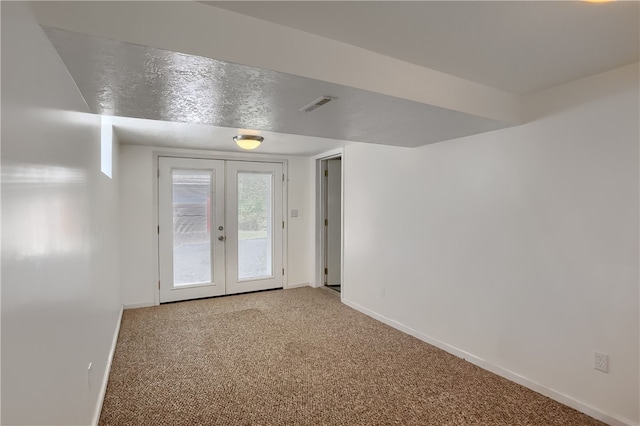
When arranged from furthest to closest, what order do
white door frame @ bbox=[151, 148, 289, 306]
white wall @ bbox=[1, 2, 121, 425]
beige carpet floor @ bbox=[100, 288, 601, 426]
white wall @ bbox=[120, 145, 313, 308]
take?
white door frame @ bbox=[151, 148, 289, 306], white wall @ bbox=[120, 145, 313, 308], beige carpet floor @ bbox=[100, 288, 601, 426], white wall @ bbox=[1, 2, 121, 425]

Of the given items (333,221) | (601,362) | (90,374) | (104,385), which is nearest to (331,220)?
(333,221)

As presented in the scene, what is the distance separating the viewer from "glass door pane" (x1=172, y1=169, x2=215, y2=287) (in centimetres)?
465

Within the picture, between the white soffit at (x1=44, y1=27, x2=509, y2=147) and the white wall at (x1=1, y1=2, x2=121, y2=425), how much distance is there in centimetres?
13

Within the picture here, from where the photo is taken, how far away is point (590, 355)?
7.10 ft

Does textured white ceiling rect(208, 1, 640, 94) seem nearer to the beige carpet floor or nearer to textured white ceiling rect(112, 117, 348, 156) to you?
textured white ceiling rect(112, 117, 348, 156)

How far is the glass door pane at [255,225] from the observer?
200 inches

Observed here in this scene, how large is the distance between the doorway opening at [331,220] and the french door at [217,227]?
715 mm

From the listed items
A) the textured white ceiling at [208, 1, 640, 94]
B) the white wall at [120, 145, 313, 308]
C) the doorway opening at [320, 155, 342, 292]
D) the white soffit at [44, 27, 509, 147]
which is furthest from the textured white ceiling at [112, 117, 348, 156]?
the textured white ceiling at [208, 1, 640, 94]

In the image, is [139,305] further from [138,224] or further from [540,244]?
[540,244]

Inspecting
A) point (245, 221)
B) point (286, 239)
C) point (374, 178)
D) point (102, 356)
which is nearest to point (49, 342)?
point (102, 356)

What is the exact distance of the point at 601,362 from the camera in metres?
2.11

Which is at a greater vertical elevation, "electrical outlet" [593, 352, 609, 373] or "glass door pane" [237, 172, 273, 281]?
"glass door pane" [237, 172, 273, 281]

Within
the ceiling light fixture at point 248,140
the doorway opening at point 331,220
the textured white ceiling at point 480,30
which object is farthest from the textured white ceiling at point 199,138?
the textured white ceiling at point 480,30

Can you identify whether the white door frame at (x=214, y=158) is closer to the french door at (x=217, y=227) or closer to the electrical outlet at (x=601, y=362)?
the french door at (x=217, y=227)
